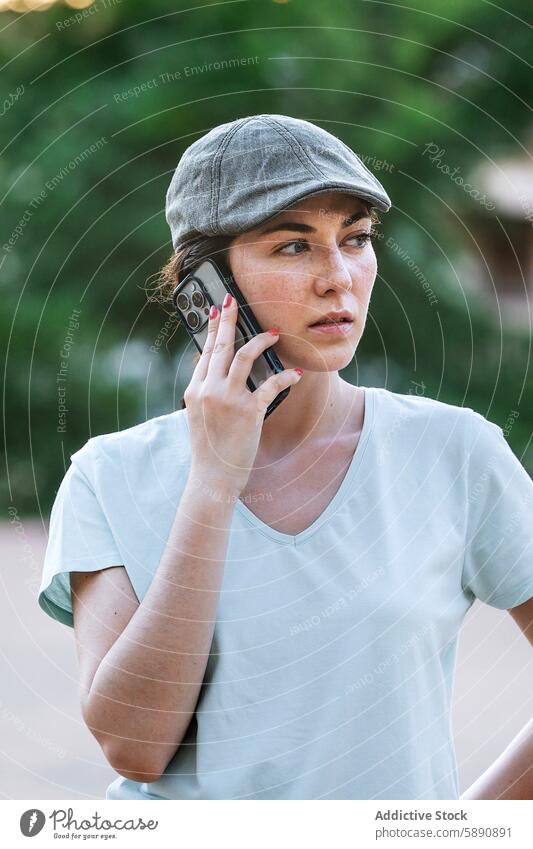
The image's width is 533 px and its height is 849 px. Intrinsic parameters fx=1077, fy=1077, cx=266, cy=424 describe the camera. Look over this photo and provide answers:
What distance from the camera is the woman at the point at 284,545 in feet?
3.38

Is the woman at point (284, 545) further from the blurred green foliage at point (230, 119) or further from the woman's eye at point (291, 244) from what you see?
the blurred green foliage at point (230, 119)

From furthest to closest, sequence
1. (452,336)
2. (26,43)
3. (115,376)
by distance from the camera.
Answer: (26,43), (452,336), (115,376)

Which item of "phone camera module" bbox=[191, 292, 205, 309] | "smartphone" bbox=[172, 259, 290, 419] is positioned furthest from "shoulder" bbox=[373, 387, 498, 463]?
"phone camera module" bbox=[191, 292, 205, 309]

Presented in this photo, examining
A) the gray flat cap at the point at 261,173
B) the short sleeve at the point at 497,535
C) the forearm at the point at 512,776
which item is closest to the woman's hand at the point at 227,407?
the gray flat cap at the point at 261,173

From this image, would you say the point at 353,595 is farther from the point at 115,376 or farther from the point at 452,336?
the point at 452,336

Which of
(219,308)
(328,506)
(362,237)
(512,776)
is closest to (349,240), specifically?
(362,237)

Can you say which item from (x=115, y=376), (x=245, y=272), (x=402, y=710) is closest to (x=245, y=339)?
(x=245, y=272)

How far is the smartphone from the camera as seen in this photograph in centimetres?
113

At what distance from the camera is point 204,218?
114 cm

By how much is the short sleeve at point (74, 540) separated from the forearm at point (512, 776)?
1.47 feet

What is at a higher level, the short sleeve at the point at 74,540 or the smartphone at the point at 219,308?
the smartphone at the point at 219,308
